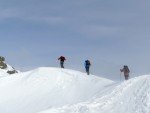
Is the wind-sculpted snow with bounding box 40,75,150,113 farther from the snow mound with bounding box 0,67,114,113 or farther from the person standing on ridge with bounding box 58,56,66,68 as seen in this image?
the person standing on ridge with bounding box 58,56,66,68

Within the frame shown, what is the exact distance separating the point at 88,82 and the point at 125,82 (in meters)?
6.93

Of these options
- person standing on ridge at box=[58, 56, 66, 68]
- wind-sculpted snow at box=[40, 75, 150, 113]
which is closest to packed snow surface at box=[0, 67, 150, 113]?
wind-sculpted snow at box=[40, 75, 150, 113]

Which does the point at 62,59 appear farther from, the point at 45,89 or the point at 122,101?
the point at 122,101

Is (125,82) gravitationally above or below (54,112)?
above

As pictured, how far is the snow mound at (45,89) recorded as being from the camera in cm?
3158

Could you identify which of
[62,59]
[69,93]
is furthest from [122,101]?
[62,59]

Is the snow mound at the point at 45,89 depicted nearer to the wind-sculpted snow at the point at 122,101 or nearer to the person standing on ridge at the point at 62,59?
the person standing on ridge at the point at 62,59

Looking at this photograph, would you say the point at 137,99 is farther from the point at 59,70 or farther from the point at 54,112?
the point at 59,70

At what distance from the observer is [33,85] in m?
34.7

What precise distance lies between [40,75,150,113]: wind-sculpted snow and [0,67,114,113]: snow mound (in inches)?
160

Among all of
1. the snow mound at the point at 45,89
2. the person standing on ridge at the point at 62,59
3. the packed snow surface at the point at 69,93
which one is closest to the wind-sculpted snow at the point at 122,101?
the packed snow surface at the point at 69,93

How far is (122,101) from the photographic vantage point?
25375 mm

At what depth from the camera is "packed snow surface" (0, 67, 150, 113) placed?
25.1m

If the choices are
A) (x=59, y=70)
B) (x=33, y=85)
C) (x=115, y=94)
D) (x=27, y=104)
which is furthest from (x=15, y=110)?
(x=115, y=94)
